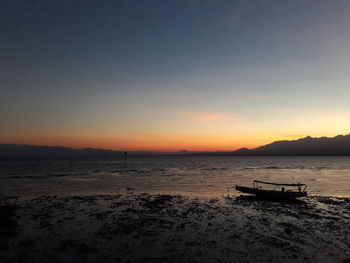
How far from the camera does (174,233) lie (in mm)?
19359

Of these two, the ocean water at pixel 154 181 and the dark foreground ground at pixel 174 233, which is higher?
the dark foreground ground at pixel 174 233

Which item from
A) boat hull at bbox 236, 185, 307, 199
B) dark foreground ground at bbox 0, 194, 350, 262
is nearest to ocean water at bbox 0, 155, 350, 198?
boat hull at bbox 236, 185, 307, 199

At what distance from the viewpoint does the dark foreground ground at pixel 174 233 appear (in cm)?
1515

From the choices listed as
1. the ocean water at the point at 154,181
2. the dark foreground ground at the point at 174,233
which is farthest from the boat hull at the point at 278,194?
the ocean water at the point at 154,181

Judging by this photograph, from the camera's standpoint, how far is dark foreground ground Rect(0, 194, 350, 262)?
1515cm

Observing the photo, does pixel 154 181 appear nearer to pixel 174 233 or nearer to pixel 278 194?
pixel 278 194

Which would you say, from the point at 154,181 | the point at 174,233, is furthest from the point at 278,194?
the point at 154,181

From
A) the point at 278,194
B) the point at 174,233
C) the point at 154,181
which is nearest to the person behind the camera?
the point at 174,233

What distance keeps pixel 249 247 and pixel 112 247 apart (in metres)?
9.22

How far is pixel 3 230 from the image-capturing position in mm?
19500

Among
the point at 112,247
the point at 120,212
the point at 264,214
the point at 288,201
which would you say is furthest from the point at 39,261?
the point at 288,201

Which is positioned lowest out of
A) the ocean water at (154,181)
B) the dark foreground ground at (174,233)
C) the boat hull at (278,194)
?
the ocean water at (154,181)

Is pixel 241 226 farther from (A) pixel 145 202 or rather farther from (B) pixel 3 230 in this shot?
(B) pixel 3 230

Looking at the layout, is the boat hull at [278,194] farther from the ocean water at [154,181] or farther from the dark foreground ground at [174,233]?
the ocean water at [154,181]
